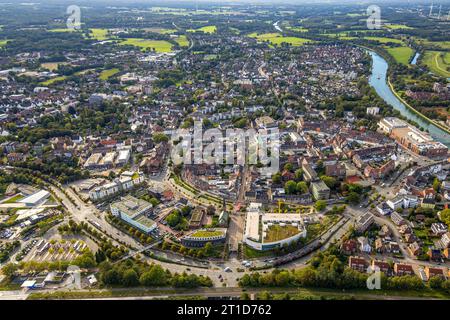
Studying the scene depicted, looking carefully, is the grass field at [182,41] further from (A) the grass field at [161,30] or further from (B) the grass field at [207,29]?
(B) the grass field at [207,29]

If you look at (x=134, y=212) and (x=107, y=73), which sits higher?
(x=107, y=73)

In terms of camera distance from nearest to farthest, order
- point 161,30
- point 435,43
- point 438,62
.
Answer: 1. point 438,62
2. point 435,43
3. point 161,30

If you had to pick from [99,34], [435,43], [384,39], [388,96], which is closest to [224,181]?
[388,96]

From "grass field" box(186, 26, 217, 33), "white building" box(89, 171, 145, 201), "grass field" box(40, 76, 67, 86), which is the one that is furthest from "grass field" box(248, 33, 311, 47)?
"white building" box(89, 171, 145, 201)

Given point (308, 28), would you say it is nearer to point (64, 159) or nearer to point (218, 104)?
point (218, 104)

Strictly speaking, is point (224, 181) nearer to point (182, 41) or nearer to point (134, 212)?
point (134, 212)

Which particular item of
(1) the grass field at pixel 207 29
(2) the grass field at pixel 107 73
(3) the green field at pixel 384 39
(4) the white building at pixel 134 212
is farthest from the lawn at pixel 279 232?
(1) the grass field at pixel 207 29
